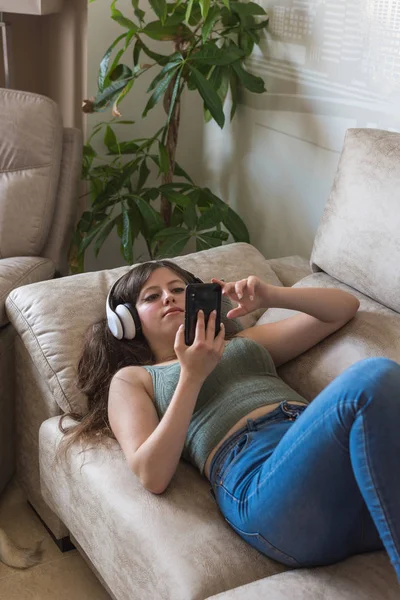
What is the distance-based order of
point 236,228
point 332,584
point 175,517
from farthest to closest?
point 236,228, point 175,517, point 332,584

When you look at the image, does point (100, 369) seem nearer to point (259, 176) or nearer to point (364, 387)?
point (364, 387)

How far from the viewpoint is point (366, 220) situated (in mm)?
1737

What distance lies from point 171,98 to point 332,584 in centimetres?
174

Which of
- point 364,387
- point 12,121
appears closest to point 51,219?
point 12,121

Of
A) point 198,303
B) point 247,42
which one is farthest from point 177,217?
point 198,303

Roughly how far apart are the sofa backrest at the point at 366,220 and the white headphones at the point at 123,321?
1.65 feet

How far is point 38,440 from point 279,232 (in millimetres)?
1165

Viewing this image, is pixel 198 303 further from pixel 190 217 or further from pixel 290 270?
pixel 190 217

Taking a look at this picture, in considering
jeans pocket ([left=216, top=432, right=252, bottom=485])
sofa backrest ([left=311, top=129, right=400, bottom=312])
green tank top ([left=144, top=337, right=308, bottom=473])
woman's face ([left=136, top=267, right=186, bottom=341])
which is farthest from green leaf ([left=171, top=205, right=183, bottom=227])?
jeans pocket ([left=216, top=432, right=252, bottom=485])

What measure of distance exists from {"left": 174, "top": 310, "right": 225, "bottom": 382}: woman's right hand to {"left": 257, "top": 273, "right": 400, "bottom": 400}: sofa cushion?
35cm

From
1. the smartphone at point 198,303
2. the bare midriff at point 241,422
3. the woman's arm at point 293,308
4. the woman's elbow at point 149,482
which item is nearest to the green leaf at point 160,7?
the woman's arm at point 293,308

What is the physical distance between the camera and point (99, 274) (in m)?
1.90

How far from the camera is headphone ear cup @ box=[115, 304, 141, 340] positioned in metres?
1.64

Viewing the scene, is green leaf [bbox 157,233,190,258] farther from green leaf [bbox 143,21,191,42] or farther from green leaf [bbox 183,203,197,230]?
green leaf [bbox 143,21,191,42]
